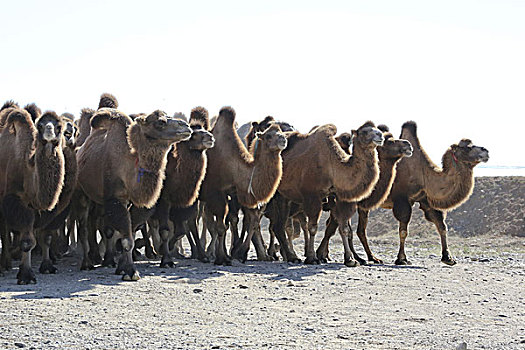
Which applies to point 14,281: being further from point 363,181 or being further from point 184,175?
point 363,181

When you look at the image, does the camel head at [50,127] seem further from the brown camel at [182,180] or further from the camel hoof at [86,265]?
the brown camel at [182,180]

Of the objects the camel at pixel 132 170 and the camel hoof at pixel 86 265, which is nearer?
the camel at pixel 132 170

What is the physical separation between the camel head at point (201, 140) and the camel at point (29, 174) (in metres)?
2.29

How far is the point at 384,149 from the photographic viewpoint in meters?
13.0

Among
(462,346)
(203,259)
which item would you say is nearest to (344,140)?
(203,259)

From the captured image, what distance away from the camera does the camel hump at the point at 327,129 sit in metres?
12.9

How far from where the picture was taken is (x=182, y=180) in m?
11.1

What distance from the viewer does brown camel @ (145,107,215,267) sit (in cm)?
1102

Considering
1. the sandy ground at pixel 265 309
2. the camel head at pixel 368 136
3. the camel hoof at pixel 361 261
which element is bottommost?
the sandy ground at pixel 265 309

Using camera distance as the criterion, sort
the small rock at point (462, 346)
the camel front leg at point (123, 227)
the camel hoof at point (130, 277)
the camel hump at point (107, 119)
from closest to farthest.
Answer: the small rock at point (462, 346)
the camel hoof at point (130, 277)
the camel front leg at point (123, 227)
the camel hump at point (107, 119)

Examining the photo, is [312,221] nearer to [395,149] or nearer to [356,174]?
[356,174]

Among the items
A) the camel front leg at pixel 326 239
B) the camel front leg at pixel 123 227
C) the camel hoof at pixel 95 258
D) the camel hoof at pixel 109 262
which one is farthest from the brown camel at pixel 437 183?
the camel front leg at pixel 123 227

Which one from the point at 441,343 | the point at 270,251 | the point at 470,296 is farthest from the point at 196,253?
the point at 441,343

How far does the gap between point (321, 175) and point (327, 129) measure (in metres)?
0.99
